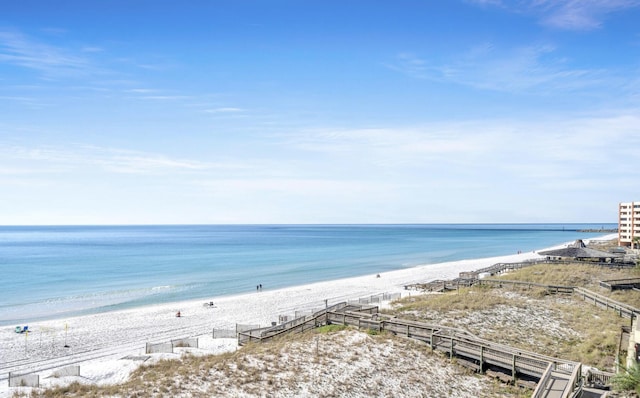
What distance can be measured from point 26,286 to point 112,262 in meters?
32.9

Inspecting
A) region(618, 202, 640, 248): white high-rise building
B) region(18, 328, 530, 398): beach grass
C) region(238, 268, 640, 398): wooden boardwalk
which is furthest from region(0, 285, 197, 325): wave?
region(618, 202, 640, 248): white high-rise building

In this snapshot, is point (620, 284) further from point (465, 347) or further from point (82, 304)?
point (82, 304)

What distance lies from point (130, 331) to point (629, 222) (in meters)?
117

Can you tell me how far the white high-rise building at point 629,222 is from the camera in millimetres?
110125

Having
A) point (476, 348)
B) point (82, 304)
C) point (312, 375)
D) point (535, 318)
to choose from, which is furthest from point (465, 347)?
point (82, 304)

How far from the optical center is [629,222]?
113250 millimetres

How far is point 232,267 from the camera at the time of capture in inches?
3317

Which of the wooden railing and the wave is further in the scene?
the wave

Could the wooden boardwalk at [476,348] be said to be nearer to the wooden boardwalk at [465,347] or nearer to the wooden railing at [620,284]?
the wooden boardwalk at [465,347]

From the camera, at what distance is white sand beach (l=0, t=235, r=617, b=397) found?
24138 mm

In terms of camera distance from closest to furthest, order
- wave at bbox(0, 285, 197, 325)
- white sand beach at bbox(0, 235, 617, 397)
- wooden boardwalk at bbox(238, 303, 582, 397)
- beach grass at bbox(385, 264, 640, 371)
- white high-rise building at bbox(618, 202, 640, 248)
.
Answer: wooden boardwalk at bbox(238, 303, 582, 397)
white sand beach at bbox(0, 235, 617, 397)
beach grass at bbox(385, 264, 640, 371)
wave at bbox(0, 285, 197, 325)
white high-rise building at bbox(618, 202, 640, 248)

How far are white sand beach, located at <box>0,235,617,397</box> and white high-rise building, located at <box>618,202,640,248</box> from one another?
8062 centimetres

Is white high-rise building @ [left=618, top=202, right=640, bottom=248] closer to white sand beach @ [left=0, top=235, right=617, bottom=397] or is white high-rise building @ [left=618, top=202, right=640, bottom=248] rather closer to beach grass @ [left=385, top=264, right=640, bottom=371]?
white sand beach @ [left=0, top=235, right=617, bottom=397]

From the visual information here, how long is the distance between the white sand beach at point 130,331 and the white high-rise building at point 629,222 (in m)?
80.6
